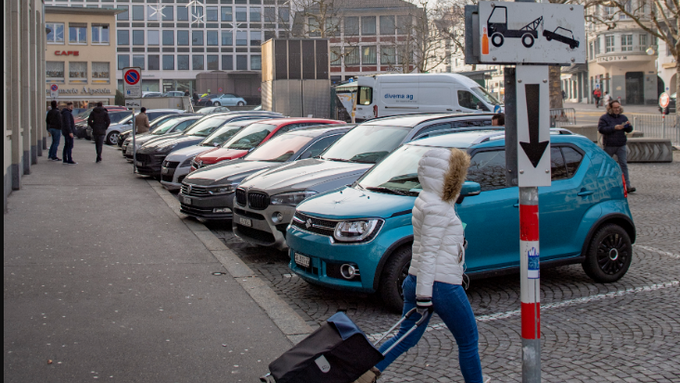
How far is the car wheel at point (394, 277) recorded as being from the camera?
21.1 feet

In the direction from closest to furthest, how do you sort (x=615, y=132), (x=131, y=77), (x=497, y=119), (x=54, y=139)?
1. (x=497, y=119)
2. (x=615, y=132)
3. (x=131, y=77)
4. (x=54, y=139)

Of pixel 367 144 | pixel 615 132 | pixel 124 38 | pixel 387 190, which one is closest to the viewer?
pixel 387 190

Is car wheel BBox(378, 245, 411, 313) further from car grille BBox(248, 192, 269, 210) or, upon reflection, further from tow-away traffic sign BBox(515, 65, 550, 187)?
car grille BBox(248, 192, 269, 210)

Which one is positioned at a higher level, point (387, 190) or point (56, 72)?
point (56, 72)

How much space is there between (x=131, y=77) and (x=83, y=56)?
45857 mm

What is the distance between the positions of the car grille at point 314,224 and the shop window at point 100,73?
61.0m

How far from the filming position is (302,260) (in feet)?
22.8

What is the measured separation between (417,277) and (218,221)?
806cm

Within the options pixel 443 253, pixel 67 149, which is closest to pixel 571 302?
pixel 443 253

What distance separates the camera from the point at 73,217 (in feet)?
39.5

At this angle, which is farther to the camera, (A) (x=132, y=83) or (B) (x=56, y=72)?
(B) (x=56, y=72)

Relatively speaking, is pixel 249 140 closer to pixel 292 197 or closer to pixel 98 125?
pixel 292 197

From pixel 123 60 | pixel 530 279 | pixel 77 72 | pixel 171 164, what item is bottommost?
pixel 530 279

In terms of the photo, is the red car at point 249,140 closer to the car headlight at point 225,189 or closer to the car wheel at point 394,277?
the car headlight at point 225,189
